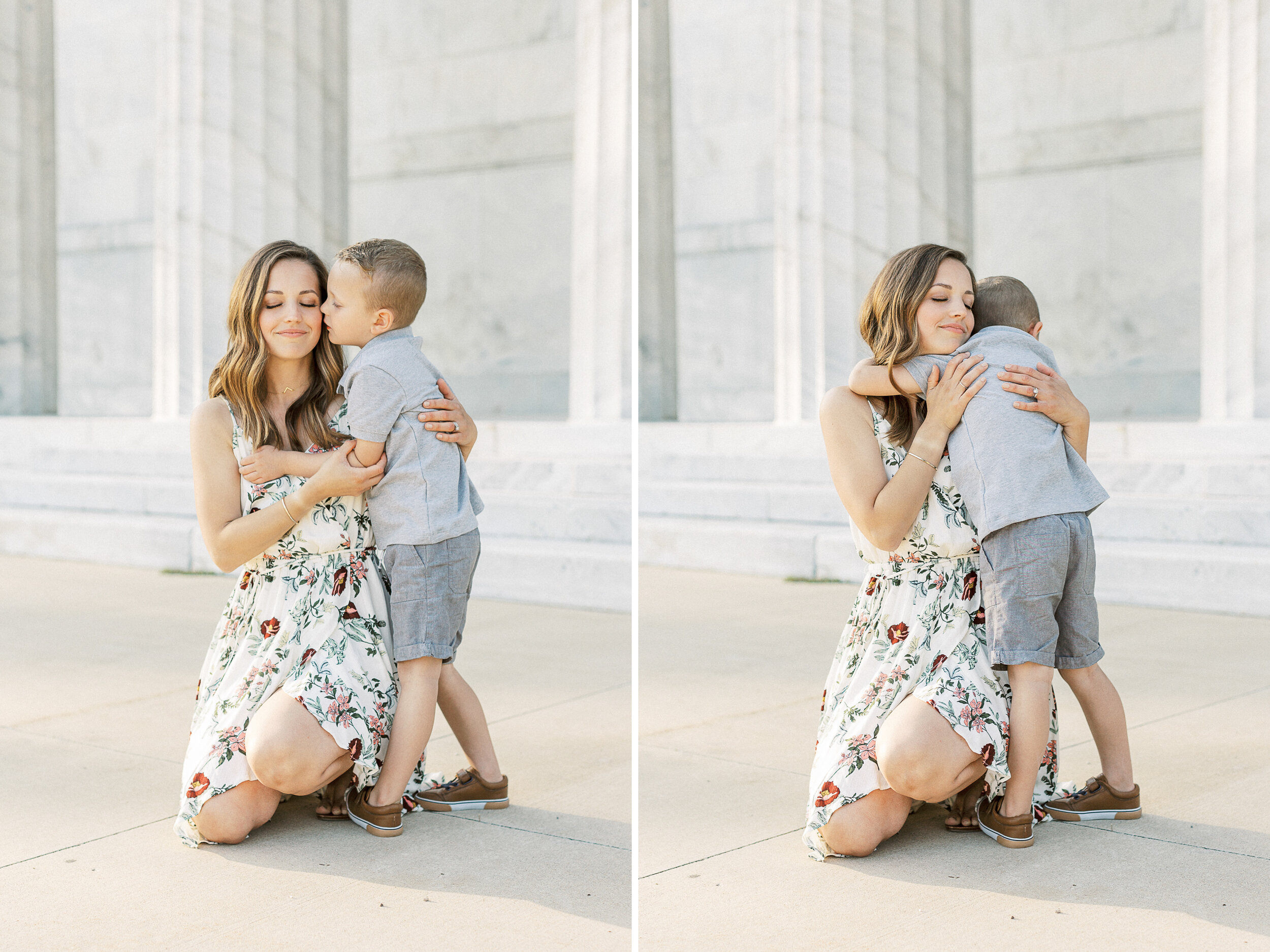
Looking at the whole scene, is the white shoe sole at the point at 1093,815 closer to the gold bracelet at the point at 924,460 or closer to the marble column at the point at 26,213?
the gold bracelet at the point at 924,460

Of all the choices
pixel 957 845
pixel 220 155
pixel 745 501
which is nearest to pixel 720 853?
pixel 957 845

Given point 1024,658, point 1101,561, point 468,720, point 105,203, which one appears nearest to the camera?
point 1024,658

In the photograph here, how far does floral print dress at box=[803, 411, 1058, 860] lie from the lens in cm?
344

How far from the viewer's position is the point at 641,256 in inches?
537

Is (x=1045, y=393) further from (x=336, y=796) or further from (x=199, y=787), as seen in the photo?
(x=199, y=787)

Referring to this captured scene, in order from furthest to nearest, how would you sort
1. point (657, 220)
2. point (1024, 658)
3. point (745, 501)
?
point (657, 220)
point (745, 501)
point (1024, 658)

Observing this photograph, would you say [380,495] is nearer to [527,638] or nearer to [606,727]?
[606,727]

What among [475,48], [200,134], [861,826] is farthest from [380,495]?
[475,48]

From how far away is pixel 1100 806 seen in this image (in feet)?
12.2

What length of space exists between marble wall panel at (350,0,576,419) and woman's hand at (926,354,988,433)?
12.7m

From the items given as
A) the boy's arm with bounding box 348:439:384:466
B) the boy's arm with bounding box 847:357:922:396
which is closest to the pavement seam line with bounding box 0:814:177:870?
the boy's arm with bounding box 348:439:384:466

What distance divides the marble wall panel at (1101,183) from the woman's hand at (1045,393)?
468 inches

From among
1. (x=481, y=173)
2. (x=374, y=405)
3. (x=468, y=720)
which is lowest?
(x=468, y=720)

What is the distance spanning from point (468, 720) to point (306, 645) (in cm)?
53
